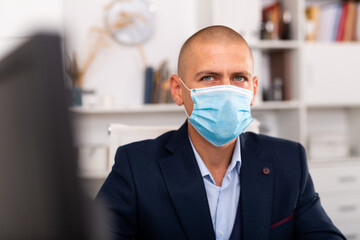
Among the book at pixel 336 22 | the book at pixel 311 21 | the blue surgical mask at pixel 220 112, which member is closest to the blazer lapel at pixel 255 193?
the blue surgical mask at pixel 220 112

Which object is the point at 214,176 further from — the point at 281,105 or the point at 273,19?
the point at 273,19

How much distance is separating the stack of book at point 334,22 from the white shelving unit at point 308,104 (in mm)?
89

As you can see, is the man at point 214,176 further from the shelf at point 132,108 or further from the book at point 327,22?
the book at point 327,22

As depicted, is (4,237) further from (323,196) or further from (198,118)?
(323,196)

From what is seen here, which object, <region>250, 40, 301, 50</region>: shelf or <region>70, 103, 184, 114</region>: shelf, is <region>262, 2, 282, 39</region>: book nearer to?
<region>250, 40, 301, 50</region>: shelf

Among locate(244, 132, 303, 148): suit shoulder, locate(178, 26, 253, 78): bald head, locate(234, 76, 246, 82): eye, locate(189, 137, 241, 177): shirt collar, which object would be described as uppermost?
locate(178, 26, 253, 78): bald head

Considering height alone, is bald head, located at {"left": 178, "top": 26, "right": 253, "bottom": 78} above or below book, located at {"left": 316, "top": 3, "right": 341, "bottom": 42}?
below

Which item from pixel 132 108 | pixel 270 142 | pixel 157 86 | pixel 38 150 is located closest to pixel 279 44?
pixel 157 86

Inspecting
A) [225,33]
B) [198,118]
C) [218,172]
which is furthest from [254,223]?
[225,33]

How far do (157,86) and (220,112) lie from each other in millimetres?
1343

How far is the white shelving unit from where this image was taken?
7.94 ft

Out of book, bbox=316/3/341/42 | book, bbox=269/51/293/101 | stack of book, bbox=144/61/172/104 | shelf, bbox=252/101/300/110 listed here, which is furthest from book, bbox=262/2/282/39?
stack of book, bbox=144/61/172/104

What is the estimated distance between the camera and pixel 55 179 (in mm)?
266

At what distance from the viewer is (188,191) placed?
111cm
